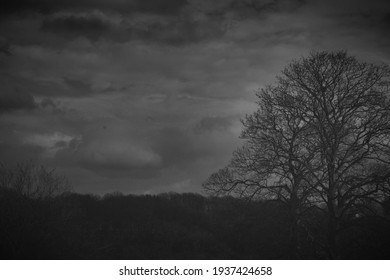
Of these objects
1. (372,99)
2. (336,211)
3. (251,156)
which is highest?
(372,99)

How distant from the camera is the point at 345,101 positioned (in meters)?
14.7

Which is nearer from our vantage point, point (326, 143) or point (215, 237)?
point (326, 143)

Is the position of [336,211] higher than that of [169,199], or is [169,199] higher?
[169,199]

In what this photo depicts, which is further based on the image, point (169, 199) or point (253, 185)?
point (169, 199)

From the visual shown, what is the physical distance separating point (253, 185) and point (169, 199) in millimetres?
40083

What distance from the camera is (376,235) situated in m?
14.6
